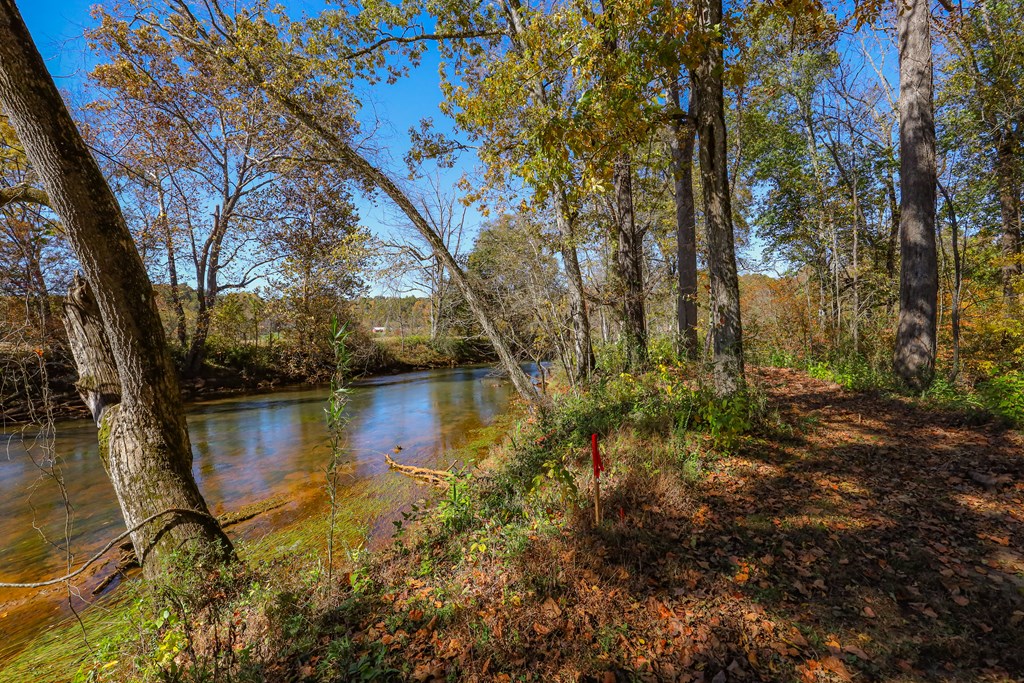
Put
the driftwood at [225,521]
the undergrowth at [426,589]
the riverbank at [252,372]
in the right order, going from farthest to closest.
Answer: the riverbank at [252,372]
the driftwood at [225,521]
the undergrowth at [426,589]

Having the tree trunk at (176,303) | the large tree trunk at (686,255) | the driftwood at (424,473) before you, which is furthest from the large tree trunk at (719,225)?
the tree trunk at (176,303)

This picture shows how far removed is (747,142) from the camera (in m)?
15.3

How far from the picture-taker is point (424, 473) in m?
6.74

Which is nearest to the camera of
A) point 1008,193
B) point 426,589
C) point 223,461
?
point 426,589

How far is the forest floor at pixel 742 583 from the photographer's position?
229cm

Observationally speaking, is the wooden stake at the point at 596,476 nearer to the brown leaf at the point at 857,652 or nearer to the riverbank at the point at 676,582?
the riverbank at the point at 676,582

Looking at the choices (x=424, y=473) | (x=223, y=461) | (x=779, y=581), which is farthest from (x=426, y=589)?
(x=223, y=461)

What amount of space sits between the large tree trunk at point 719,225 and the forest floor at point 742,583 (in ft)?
4.85

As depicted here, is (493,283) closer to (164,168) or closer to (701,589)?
(701,589)

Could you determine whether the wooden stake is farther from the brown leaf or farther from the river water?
the river water

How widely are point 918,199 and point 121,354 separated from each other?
457 inches

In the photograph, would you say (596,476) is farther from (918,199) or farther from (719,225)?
(918,199)

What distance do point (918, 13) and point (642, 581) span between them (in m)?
10.5

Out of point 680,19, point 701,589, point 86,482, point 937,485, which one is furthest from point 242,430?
point 937,485
